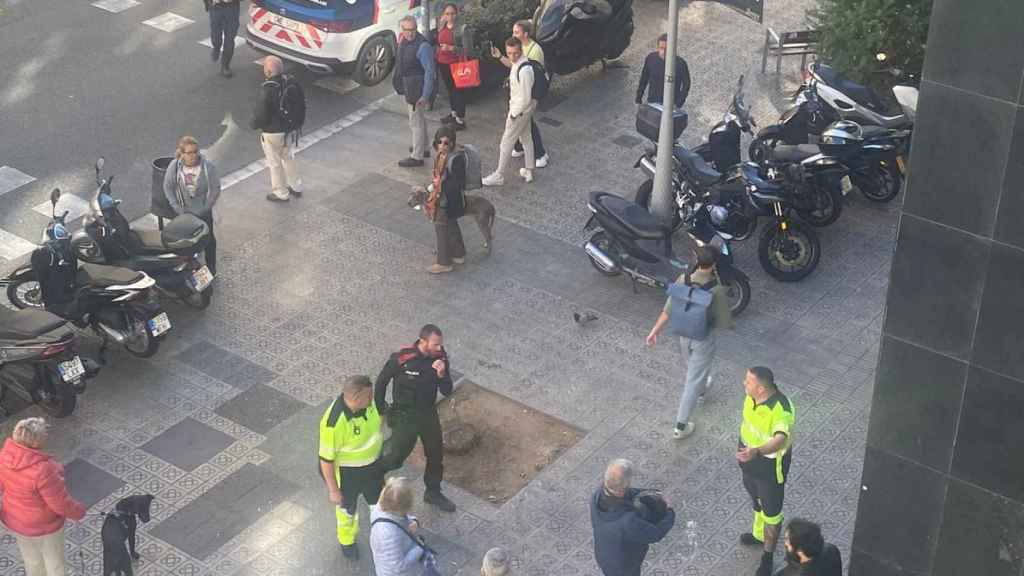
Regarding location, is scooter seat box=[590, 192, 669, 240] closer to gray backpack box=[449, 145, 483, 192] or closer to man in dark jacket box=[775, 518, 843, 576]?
gray backpack box=[449, 145, 483, 192]

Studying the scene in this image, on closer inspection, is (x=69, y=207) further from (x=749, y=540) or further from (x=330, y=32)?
(x=749, y=540)

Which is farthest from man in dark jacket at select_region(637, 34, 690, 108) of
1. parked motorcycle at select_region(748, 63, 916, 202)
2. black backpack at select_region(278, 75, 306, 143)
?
black backpack at select_region(278, 75, 306, 143)

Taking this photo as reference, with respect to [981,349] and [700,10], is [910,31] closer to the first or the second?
[700,10]

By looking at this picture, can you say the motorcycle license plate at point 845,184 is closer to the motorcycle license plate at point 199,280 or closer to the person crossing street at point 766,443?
the person crossing street at point 766,443

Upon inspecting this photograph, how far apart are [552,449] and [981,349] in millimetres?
4354

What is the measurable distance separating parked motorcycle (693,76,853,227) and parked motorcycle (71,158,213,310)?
16.7ft

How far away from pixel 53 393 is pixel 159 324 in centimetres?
107

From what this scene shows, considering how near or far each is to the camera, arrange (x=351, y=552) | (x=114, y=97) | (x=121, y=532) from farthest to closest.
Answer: (x=114, y=97), (x=351, y=552), (x=121, y=532)

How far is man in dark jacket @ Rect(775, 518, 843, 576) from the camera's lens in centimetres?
890

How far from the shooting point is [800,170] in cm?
1474

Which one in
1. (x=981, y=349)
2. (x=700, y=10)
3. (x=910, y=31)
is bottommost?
(x=700, y=10)

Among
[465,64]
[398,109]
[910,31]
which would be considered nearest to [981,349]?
[910,31]

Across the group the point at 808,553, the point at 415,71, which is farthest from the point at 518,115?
the point at 808,553

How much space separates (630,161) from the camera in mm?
16938
